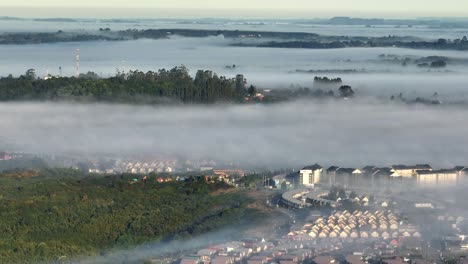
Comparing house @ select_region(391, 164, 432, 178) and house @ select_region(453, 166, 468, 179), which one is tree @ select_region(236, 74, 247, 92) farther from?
house @ select_region(453, 166, 468, 179)

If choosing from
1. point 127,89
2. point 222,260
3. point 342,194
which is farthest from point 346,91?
point 222,260

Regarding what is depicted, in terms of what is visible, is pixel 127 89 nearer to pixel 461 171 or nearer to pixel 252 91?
pixel 252 91

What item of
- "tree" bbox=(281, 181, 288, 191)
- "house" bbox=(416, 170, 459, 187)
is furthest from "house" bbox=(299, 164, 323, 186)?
"house" bbox=(416, 170, 459, 187)

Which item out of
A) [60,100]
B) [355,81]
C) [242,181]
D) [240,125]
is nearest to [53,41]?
[355,81]

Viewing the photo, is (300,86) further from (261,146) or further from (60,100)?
(261,146)

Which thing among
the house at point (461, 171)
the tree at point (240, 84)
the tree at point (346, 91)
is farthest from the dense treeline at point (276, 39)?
the house at point (461, 171)

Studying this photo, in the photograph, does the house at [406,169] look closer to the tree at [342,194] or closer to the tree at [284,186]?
the tree at [342,194]
